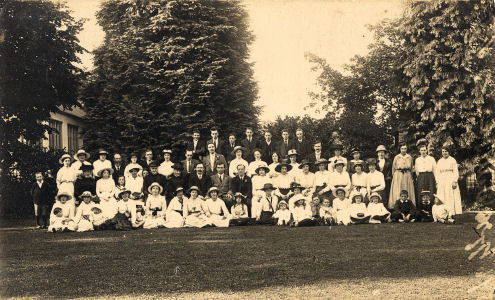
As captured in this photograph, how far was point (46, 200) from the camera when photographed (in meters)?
10.1

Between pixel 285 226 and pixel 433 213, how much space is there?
9.32 feet

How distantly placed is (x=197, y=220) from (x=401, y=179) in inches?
168

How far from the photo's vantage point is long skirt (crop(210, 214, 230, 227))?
9.36 metres

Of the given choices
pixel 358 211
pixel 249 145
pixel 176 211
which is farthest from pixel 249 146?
pixel 358 211

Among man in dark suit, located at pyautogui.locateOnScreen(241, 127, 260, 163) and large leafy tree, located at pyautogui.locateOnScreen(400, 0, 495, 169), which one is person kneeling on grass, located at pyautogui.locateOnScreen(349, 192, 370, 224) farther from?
large leafy tree, located at pyautogui.locateOnScreen(400, 0, 495, 169)

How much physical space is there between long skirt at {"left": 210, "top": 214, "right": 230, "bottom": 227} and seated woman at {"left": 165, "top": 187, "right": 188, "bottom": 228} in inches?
24.1

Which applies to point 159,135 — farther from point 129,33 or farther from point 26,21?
point 26,21

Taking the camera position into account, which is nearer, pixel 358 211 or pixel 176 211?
pixel 358 211

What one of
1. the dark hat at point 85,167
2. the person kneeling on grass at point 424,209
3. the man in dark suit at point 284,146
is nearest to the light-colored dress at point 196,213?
the dark hat at point 85,167

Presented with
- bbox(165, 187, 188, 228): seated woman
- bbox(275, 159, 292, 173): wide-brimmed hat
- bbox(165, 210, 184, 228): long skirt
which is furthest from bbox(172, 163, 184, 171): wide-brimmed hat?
bbox(275, 159, 292, 173): wide-brimmed hat

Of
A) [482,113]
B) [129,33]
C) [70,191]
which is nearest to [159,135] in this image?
[129,33]

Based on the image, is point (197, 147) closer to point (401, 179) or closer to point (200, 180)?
point (200, 180)

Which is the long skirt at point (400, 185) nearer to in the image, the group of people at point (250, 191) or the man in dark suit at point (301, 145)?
the group of people at point (250, 191)

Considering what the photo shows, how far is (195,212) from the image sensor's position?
965cm
